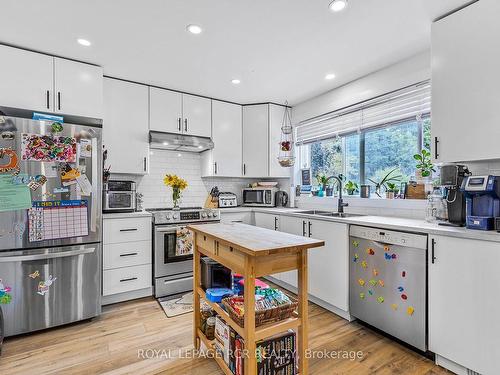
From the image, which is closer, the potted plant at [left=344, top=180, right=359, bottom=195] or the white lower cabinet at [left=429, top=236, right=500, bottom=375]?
the white lower cabinet at [left=429, top=236, right=500, bottom=375]

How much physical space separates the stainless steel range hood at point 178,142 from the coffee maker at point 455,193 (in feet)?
8.67

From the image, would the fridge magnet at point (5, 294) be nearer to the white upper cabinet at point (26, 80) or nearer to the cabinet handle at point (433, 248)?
the white upper cabinet at point (26, 80)

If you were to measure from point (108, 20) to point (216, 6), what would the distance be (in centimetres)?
89

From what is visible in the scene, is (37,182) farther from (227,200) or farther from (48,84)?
(227,200)

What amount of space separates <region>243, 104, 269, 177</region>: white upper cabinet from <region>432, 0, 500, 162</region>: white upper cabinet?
2230 mm

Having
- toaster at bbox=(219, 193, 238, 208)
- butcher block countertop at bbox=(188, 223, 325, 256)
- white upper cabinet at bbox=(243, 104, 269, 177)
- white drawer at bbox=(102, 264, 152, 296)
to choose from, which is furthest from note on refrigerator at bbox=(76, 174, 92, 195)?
white upper cabinet at bbox=(243, 104, 269, 177)

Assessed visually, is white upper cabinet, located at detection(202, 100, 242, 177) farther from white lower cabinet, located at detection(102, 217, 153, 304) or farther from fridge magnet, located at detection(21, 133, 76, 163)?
fridge magnet, located at detection(21, 133, 76, 163)

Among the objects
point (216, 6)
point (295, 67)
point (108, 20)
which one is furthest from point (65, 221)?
point (295, 67)

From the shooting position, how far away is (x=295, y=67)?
2.85 metres

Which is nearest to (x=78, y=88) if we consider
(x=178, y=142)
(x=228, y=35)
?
(x=178, y=142)

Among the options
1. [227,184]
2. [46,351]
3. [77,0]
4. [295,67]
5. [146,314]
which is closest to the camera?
[77,0]

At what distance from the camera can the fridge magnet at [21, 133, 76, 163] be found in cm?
221

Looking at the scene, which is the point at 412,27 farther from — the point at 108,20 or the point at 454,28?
the point at 108,20

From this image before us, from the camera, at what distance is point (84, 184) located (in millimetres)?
2430
